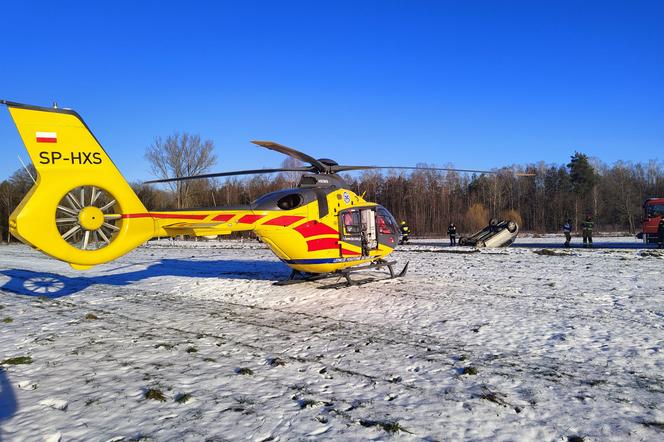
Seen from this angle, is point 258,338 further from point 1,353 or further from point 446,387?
point 1,353

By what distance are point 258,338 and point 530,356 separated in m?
4.29

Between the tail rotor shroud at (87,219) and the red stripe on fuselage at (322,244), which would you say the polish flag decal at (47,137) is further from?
the red stripe on fuselage at (322,244)

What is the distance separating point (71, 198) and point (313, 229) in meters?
5.39

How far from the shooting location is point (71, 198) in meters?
7.45

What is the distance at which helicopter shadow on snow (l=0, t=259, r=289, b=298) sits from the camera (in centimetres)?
1345

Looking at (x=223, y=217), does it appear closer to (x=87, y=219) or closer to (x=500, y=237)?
(x=87, y=219)

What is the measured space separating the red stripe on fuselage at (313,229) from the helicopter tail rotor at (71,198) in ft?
12.5

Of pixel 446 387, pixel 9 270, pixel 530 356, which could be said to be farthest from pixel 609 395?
pixel 9 270

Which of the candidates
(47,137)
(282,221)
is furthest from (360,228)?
(47,137)

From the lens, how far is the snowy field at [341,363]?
4.18 meters

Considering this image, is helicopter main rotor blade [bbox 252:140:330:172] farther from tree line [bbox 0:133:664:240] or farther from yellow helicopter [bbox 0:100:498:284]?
tree line [bbox 0:133:664:240]

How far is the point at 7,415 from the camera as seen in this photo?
4.43 meters

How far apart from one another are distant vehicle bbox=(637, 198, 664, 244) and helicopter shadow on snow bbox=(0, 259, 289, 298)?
72.3ft

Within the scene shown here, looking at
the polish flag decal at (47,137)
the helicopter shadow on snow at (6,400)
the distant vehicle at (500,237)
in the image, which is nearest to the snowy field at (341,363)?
the helicopter shadow on snow at (6,400)
